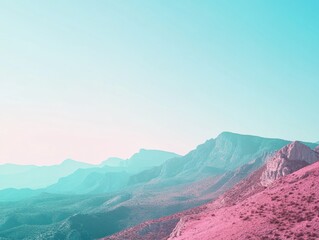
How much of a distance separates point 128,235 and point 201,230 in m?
31.1

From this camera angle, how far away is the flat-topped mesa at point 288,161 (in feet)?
185

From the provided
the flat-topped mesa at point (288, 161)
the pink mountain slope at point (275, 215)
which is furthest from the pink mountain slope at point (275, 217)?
the flat-topped mesa at point (288, 161)

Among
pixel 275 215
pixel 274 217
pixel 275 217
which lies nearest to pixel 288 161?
pixel 275 215

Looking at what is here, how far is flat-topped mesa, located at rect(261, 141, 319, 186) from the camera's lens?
56.4 metres

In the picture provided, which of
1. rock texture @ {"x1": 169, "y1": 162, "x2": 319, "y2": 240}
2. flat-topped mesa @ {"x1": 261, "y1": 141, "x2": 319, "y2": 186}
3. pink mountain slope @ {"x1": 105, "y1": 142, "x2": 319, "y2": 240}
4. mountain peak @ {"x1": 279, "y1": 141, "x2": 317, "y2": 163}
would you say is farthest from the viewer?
mountain peak @ {"x1": 279, "y1": 141, "x2": 317, "y2": 163}

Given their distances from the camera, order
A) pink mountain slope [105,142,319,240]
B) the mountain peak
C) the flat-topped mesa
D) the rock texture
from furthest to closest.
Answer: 1. the mountain peak
2. the flat-topped mesa
3. pink mountain slope [105,142,319,240]
4. the rock texture

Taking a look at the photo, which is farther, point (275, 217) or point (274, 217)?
point (274, 217)

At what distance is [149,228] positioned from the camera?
229ft

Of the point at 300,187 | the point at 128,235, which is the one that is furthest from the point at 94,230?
the point at 300,187

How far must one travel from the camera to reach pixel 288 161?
5775 centimetres

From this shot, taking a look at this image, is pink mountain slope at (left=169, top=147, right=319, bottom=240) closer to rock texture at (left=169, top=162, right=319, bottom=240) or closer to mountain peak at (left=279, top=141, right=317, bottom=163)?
rock texture at (left=169, top=162, right=319, bottom=240)

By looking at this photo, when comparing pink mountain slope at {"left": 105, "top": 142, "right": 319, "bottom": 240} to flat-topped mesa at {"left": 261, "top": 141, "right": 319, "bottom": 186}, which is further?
flat-topped mesa at {"left": 261, "top": 141, "right": 319, "bottom": 186}

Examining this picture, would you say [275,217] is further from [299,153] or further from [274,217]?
[299,153]

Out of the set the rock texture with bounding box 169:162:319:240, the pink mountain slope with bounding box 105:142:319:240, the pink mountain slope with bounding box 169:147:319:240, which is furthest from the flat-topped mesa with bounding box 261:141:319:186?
the rock texture with bounding box 169:162:319:240
